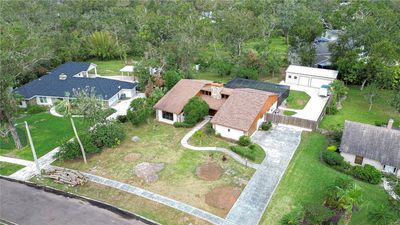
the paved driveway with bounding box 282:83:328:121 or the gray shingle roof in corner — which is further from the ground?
the gray shingle roof in corner

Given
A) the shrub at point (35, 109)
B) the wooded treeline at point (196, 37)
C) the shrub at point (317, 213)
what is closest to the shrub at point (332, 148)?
the shrub at point (317, 213)

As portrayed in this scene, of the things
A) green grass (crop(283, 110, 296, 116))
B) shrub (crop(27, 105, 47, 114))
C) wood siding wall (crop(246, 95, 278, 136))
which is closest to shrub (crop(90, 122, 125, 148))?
wood siding wall (crop(246, 95, 278, 136))

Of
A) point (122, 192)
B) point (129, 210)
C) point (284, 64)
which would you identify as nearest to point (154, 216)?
point (129, 210)

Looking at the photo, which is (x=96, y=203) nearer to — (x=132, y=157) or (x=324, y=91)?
(x=132, y=157)

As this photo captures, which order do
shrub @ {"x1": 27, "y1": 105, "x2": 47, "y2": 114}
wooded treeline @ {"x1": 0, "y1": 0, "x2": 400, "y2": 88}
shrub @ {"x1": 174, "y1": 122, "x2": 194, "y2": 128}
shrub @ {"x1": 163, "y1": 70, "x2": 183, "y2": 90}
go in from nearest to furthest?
shrub @ {"x1": 174, "y1": 122, "x2": 194, "y2": 128}
shrub @ {"x1": 27, "y1": 105, "x2": 47, "y2": 114}
shrub @ {"x1": 163, "y1": 70, "x2": 183, "y2": 90}
wooded treeline @ {"x1": 0, "y1": 0, "x2": 400, "y2": 88}

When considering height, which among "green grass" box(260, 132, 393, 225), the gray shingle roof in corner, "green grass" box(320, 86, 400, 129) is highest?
the gray shingle roof in corner

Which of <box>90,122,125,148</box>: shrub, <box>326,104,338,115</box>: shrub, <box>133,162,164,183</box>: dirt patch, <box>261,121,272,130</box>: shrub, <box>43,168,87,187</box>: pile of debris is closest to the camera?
<box>43,168,87,187</box>: pile of debris

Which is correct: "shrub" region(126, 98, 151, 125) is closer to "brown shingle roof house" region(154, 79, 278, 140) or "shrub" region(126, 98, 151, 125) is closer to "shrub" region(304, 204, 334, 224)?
"brown shingle roof house" region(154, 79, 278, 140)
